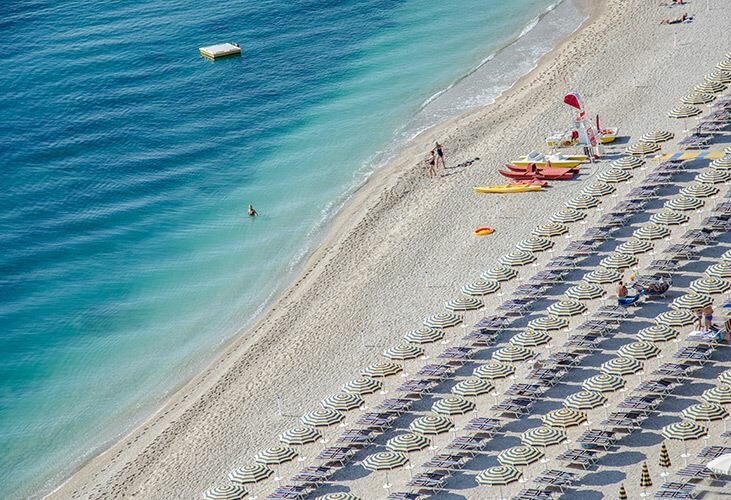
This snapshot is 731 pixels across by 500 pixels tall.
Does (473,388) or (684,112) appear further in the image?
(684,112)

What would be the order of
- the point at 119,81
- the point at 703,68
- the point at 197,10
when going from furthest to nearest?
1. the point at 197,10
2. the point at 119,81
3. the point at 703,68

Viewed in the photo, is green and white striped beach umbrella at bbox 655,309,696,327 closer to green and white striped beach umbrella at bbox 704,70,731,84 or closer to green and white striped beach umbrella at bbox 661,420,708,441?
green and white striped beach umbrella at bbox 661,420,708,441

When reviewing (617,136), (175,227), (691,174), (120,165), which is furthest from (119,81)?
(691,174)

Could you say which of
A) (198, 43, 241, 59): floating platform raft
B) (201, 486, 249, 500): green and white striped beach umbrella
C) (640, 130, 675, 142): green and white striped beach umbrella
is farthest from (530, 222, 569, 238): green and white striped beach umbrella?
(198, 43, 241, 59): floating platform raft

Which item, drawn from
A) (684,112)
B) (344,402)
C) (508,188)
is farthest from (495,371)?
(684,112)

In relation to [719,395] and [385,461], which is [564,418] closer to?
[719,395]

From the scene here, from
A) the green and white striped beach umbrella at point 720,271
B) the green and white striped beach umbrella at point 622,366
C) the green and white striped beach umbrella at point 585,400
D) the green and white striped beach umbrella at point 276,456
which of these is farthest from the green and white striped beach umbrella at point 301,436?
the green and white striped beach umbrella at point 720,271

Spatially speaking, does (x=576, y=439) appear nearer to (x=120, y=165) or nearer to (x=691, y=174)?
(x=691, y=174)

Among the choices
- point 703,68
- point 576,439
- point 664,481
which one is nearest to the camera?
point 664,481
